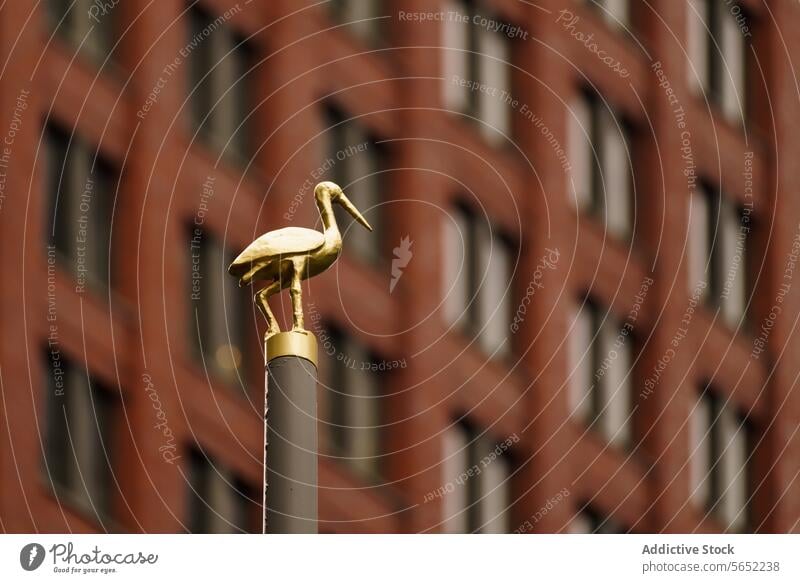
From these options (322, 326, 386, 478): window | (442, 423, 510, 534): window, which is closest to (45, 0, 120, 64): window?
(322, 326, 386, 478): window

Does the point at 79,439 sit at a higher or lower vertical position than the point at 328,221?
higher

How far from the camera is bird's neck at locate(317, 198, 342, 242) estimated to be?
1794 centimetres

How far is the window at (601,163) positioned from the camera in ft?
155

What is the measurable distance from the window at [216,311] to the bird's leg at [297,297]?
2388 cm

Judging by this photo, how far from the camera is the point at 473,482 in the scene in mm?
45062

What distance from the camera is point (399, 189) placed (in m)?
43.9

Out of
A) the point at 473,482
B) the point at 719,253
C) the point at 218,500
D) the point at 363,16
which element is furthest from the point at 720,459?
the point at 218,500

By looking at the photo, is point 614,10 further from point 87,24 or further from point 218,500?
point 218,500

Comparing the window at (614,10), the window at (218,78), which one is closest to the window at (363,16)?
the window at (218,78)

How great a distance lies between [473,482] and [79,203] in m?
7.71
